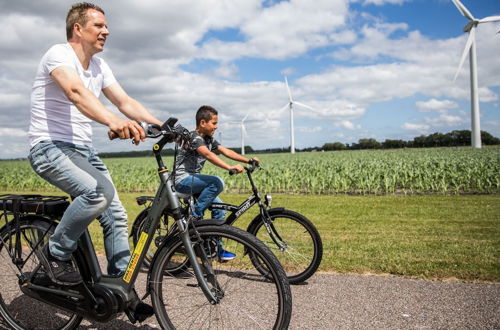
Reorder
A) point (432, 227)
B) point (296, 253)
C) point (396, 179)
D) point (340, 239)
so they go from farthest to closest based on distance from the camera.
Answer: point (396, 179), point (432, 227), point (340, 239), point (296, 253)

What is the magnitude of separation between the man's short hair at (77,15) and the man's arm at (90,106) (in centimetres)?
47

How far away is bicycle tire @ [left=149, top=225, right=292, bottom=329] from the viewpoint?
2.50 meters

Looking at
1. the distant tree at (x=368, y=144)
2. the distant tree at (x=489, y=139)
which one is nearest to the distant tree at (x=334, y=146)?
the distant tree at (x=368, y=144)

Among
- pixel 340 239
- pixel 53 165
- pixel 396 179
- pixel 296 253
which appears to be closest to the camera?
pixel 53 165

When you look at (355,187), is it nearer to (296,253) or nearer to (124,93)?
(296,253)

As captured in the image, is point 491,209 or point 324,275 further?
point 491,209

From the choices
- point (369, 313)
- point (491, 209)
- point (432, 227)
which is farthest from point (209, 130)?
point (491, 209)

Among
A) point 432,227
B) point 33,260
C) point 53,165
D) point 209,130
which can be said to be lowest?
point 432,227

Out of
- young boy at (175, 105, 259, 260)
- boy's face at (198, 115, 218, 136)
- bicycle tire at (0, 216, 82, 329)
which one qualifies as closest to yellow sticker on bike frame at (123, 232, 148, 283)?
bicycle tire at (0, 216, 82, 329)

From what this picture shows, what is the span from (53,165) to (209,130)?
2.44 meters

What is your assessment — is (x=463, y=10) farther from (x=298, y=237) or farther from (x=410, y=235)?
(x=298, y=237)

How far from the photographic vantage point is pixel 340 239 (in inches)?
273

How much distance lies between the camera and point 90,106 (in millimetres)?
2584

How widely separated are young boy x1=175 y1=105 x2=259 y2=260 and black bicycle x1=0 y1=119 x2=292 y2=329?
1.49 meters
